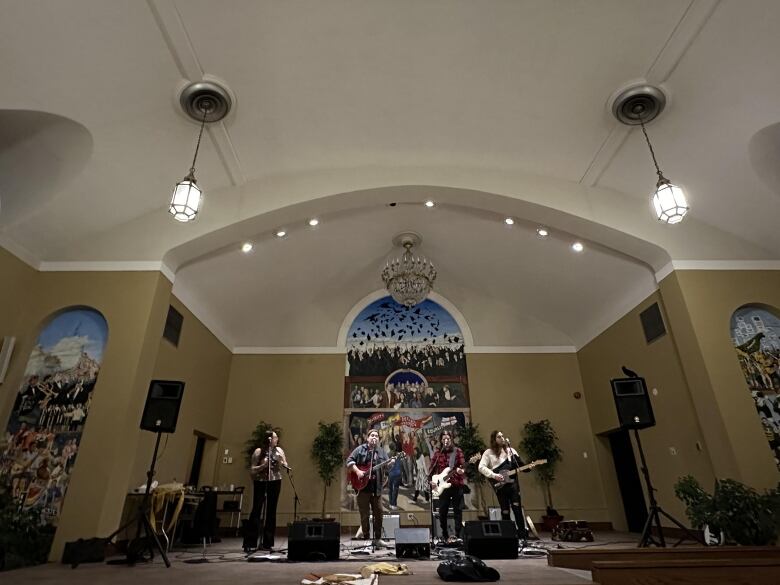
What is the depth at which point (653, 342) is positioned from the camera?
6949mm

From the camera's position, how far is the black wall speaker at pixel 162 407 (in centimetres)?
449

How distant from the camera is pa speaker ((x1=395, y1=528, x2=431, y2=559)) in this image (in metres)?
4.54

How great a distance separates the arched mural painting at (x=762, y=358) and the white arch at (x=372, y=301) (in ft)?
16.4

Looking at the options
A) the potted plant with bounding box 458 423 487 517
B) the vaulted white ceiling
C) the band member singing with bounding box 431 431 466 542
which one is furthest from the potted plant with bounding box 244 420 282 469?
the band member singing with bounding box 431 431 466 542

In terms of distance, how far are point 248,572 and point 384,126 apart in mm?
4865

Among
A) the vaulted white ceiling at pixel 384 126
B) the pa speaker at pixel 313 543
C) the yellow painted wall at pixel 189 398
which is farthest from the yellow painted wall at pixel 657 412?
the yellow painted wall at pixel 189 398

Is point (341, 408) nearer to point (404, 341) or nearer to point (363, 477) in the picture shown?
point (404, 341)

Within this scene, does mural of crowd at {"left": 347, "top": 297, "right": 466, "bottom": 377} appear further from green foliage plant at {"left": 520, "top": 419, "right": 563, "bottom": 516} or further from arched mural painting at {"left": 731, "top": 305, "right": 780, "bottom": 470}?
arched mural painting at {"left": 731, "top": 305, "right": 780, "bottom": 470}

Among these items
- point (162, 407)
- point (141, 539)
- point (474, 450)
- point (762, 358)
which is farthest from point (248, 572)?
point (762, 358)

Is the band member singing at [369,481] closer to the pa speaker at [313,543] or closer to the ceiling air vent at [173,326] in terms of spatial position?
the pa speaker at [313,543]

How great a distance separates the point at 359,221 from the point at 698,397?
5547 millimetres

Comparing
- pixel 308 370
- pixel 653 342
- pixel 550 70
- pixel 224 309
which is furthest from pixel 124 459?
pixel 653 342

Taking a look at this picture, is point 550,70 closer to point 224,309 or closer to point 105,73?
point 105,73

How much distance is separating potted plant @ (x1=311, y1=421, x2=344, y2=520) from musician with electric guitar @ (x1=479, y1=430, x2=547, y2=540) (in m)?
3.44
